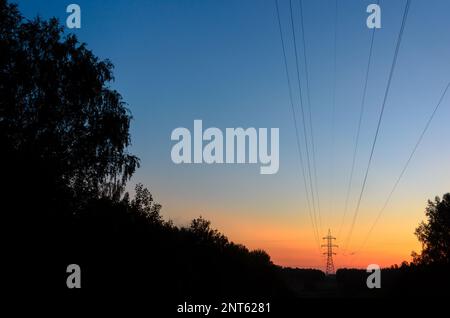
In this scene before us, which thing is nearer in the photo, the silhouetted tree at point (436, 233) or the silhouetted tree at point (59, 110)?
the silhouetted tree at point (59, 110)

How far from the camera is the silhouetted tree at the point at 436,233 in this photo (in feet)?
308

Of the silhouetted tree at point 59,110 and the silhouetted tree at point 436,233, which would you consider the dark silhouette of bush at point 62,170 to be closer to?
the silhouetted tree at point 59,110

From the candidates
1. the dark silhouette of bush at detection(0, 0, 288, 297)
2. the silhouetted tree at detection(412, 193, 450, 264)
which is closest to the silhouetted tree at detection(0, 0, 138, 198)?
the dark silhouette of bush at detection(0, 0, 288, 297)

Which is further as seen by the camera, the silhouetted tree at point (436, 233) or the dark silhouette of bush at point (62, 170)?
the silhouetted tree at point (436, 233)

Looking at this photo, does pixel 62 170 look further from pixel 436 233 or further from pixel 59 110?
pixel 436 233

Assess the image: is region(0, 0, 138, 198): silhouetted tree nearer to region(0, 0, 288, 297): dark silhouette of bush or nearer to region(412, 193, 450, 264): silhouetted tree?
region(0, 0, 288, 297): dark silhouette of bush

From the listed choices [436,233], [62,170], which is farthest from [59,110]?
[436,233]

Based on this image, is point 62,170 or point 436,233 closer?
point 62,170

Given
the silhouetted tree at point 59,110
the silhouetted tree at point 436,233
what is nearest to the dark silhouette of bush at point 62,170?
the silhouetted tree at point 59,110

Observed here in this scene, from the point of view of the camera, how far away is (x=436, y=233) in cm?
9581

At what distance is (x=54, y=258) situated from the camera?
22.0 meters
